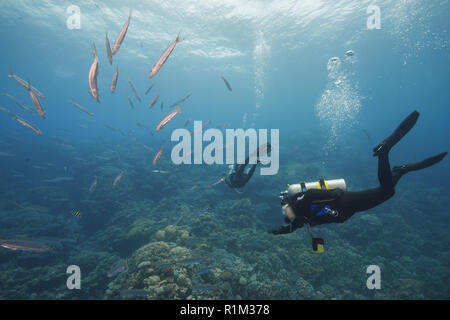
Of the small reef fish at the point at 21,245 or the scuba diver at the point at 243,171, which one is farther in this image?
the scuba diver at the point at 243,171

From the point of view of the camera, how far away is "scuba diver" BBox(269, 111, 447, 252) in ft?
12.1

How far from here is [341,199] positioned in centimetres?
393

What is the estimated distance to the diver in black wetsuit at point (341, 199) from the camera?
3.68 meters

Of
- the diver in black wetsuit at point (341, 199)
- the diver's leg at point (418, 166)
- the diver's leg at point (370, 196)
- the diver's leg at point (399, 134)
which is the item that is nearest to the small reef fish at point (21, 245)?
the diver in black wetsuit at point (341, 199)

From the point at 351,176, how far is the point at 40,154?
113 feet

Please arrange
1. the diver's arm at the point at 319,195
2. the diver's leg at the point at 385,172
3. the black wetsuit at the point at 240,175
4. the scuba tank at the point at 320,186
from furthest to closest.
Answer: the black wetsuit at the point at 240,175 < the scuba tank at the point at 320,186 < the diver's leg at the point at 385,172 < the diver's arm at the point at 319,195

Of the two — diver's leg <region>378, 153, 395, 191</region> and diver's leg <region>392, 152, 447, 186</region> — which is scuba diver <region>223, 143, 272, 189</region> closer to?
diver's leg <region>378, 153, 395, 191</region>

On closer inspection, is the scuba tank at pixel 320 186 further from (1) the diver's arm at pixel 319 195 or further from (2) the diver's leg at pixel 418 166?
(2) the diver's leg at pixel 418 166

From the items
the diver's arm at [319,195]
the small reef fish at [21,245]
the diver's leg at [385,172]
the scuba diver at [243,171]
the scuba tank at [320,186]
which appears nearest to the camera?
the diver's arm at [319,195]

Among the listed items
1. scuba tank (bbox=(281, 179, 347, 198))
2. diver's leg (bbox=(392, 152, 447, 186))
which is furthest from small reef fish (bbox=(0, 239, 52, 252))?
diver's leg (bbox=(392, 152, 447, 186))
